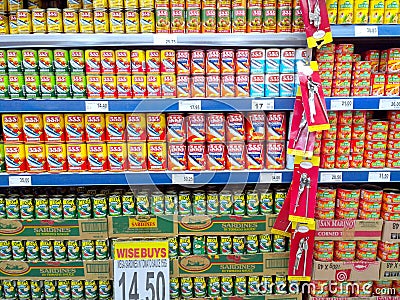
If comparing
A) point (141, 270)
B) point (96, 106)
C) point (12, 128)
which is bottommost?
point (141, 270)

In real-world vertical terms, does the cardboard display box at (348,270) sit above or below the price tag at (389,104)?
below

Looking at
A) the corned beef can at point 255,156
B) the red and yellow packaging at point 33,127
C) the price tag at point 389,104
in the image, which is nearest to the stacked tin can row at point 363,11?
the price tag at point 389,104

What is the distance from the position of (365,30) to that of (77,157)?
175 centimetres

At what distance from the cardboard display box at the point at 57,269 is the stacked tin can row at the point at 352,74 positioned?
5.54ft

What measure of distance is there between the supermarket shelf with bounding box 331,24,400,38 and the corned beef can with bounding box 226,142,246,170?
2.59 feet

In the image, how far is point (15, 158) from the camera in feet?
6.98

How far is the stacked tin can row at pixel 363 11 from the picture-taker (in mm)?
1982

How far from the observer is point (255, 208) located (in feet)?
7.18

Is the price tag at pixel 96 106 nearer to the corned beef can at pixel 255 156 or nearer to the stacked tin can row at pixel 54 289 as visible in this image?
the corned beef can at pixel 255 156

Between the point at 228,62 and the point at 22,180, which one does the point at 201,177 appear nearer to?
the point at 228,62

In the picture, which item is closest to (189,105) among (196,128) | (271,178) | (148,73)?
(196,128)

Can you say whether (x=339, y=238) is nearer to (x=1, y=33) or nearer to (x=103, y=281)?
(x=103, y=281)

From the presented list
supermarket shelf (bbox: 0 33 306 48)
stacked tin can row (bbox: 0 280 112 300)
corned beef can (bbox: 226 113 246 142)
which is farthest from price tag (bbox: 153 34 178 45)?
stacked tin can row (bbox: 0 280 112 300)

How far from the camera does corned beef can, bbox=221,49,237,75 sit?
2031 mm
